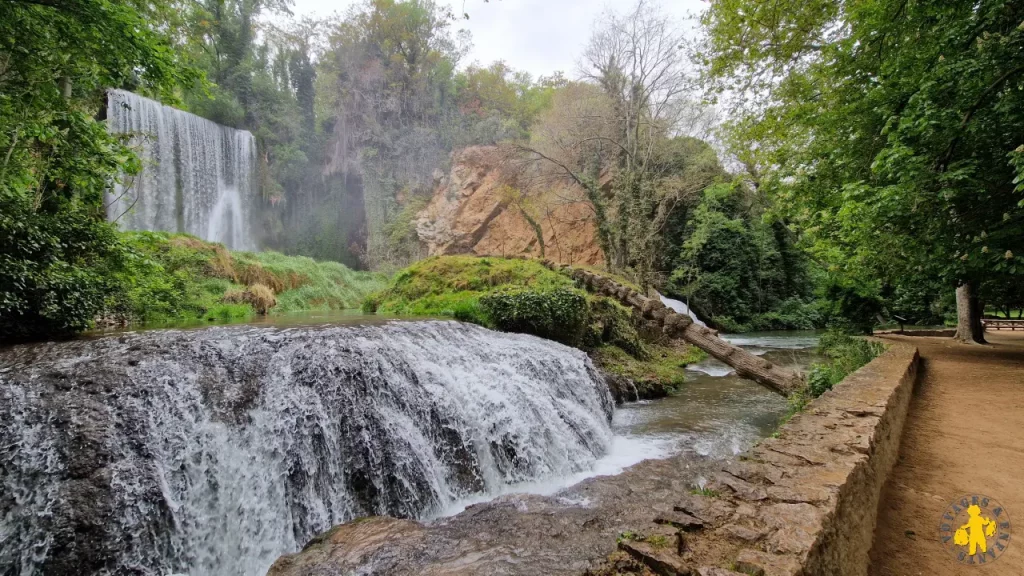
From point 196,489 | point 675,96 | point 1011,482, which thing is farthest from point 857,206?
point 675,96

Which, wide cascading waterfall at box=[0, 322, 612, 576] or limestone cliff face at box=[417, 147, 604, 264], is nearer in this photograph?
wide cascading waterfall at box=[0, 322, 612, 576]

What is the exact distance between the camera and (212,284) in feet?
42.9

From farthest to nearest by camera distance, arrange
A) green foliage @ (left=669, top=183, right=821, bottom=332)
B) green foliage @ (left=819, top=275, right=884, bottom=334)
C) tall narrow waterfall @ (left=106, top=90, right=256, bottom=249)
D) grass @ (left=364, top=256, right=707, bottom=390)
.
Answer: green foliage @ (left=669, top=183, right=821, bottom=332), tall narrow waterfall @ (left=106, top=90, right=256, bottom=249), green foliage @ (left=819, top=275, right=884, bottom=334), grass @ (left=364, top=256, right=707, bottom=390)

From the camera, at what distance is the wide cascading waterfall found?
2.99m

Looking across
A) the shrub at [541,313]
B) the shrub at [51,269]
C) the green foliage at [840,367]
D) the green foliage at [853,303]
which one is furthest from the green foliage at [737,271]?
the shrub at [51,269]

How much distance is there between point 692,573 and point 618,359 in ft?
27.1

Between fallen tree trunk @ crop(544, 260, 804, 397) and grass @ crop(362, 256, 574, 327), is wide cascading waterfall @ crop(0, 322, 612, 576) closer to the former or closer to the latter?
fallen tree trunk @ crop(544, 260, 804, 397)

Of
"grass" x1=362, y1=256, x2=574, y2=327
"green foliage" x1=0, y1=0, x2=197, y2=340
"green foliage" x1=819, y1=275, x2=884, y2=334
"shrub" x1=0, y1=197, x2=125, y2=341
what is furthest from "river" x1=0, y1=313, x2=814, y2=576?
"green foliage" x1=819, y1=275, x2=884, y2=334

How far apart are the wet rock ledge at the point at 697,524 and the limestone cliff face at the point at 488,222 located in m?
20.5

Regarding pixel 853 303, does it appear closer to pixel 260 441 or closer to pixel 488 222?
pixel 260 441

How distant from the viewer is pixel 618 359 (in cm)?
955

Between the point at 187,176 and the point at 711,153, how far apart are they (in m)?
24.5

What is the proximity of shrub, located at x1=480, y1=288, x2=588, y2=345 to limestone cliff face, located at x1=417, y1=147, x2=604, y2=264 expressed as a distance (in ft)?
48.6

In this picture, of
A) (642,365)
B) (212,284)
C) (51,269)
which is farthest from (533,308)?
(212,284)
